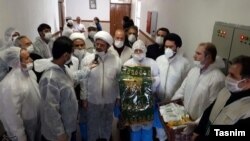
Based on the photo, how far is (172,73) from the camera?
243 centimetres

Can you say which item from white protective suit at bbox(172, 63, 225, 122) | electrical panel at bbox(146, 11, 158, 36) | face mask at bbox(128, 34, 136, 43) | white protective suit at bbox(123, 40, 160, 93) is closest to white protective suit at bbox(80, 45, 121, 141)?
white protective suit at bbox(123, 40, 160, 93)

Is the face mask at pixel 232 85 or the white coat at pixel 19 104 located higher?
the face mask at pixel 232 85

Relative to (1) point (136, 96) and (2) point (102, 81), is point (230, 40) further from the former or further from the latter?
(2) point (102, 81)

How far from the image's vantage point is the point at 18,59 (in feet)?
6.29

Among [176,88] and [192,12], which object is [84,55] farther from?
[192,12]

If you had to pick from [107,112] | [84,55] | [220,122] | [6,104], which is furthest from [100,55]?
[220,122]

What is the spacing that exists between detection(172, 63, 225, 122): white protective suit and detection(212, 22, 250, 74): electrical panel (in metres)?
0.19

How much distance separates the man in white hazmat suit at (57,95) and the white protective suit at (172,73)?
106 cm

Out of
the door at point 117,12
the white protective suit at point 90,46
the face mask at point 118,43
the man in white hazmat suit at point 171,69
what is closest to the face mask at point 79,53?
the white protective suit at point 90,46

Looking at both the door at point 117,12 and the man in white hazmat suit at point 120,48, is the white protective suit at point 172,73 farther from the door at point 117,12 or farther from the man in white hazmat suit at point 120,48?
the door at point 117,12

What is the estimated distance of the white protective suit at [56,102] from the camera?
1.72 metres

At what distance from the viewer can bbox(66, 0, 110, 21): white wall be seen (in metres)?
10.5

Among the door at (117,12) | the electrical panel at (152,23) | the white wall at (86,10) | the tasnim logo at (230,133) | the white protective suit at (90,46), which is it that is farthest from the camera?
the white wall at (86,10)

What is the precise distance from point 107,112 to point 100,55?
2.21 feet
